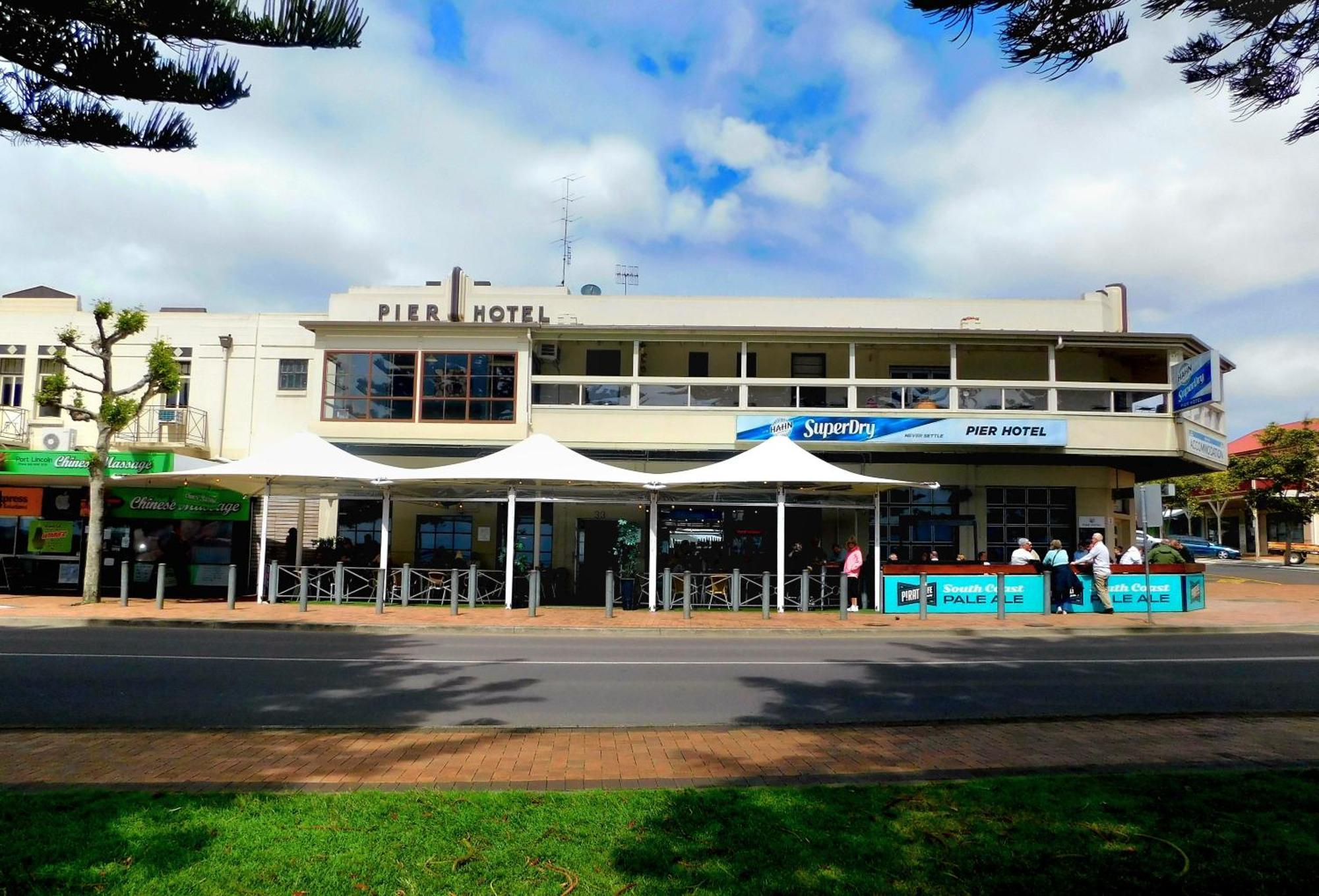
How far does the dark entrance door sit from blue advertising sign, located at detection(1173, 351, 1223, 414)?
15.4m

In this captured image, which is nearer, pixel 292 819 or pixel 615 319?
pixel 292 819

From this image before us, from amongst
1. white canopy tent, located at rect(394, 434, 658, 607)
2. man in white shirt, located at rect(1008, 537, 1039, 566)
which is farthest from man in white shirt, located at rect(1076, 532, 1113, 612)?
white canopy tent, located at rect(394, 434, 658, 607)

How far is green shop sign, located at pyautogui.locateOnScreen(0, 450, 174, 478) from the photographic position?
A: 2175 centimetres

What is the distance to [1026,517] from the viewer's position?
26.9m

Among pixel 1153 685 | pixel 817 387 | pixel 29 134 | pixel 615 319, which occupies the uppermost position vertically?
pixel 615 319

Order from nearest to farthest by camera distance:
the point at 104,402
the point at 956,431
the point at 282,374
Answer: the point at 104,402 < the point at 956,431 < the point at 282,374

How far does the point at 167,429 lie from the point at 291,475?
41.5 ft

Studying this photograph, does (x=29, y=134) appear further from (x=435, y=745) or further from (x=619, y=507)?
(x=619, y=507)

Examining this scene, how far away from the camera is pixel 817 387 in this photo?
26609 millimetres

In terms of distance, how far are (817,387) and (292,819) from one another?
2286 cm

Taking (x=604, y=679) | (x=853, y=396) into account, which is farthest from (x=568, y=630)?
(x=853, y=396)

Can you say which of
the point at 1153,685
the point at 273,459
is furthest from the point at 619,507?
the point at 1153,685

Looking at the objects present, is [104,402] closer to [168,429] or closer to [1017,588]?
[168,429]

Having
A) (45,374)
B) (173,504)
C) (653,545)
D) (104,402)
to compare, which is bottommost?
(653,545)
